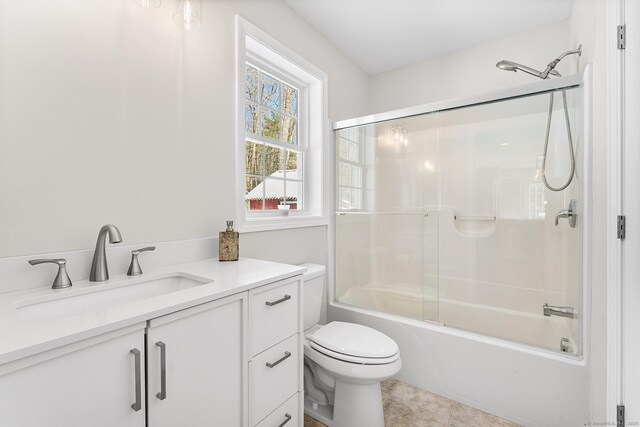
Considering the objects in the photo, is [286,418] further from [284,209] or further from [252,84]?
[252,84]

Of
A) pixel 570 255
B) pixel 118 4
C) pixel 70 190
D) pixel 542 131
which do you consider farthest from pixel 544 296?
pixel 118 4

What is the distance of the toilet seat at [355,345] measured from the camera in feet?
4.76

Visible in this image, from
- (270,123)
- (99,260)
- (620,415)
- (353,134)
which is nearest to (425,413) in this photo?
(620,415)

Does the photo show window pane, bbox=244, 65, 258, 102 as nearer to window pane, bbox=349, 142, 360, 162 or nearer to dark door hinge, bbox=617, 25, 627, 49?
window pane, bbox=349, 142, 360, 162

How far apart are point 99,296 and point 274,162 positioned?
1365 millimetres

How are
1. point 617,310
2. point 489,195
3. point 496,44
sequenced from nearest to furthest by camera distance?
point 617,310 < point 489,195 < point 496,44

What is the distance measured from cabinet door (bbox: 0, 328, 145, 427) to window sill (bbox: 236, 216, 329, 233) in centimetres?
95

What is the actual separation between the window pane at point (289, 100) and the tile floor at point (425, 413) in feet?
6.76

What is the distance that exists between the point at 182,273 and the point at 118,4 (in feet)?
3.66

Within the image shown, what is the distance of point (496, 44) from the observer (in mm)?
2469

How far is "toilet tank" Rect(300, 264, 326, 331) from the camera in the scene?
181cm

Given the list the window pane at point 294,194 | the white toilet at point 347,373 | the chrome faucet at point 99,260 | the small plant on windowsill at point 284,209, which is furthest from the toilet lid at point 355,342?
the chrome faucet at point 99,260

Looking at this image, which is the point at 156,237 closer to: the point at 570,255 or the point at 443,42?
the point at 570,255

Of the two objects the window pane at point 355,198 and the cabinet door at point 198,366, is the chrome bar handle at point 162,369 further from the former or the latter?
the window pane at point 355,198
